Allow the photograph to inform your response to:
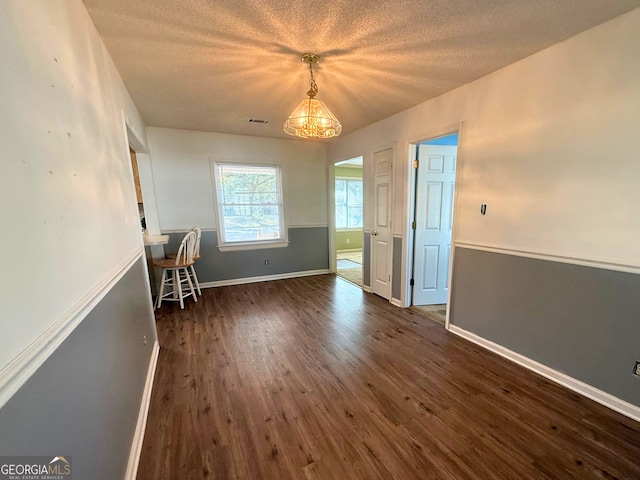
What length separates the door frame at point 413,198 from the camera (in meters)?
2.51

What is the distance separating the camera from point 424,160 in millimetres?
3049

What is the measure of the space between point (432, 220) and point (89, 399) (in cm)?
328

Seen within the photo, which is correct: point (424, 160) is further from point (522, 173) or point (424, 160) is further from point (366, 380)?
point (366, 380)

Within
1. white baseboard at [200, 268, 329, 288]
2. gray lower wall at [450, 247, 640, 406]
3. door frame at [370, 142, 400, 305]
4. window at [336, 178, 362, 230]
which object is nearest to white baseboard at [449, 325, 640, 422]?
gray lower wall at [450, 247, 640, 406]

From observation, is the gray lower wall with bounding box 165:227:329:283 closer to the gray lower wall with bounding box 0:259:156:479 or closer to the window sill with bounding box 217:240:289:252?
the window sill with bounding box 217:240:289:252

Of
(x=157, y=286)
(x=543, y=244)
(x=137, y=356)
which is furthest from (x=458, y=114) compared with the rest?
(x=157, y=286)

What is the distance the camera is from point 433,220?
318cm

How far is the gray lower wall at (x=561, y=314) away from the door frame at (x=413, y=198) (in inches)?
9.7

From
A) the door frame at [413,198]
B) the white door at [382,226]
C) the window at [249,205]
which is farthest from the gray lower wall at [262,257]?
the door frame at [413,198]

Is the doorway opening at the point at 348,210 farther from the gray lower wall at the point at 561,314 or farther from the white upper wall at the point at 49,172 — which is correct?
the white upper wall at the point at 49,172

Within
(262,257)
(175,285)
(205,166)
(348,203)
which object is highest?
(205,166)

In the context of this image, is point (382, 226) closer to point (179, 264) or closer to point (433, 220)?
point (433, 220)

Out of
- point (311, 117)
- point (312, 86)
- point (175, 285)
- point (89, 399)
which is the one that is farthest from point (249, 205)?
point (89, 399)

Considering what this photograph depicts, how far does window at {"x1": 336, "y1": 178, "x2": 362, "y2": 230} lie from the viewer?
6969 mm
